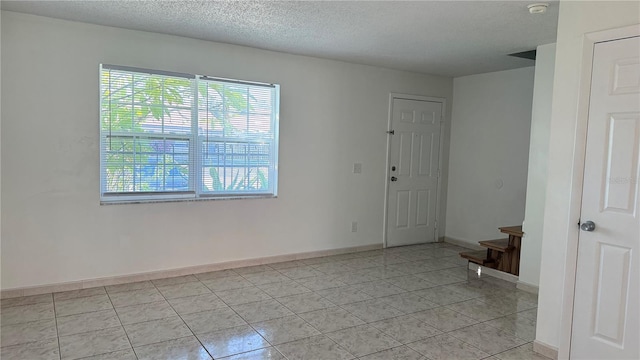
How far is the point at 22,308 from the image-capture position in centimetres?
322

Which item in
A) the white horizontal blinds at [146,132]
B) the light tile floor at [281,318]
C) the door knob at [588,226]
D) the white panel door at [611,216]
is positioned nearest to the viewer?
the white panel door at [611,216]

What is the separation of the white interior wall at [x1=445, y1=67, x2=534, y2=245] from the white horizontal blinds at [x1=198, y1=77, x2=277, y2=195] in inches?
109

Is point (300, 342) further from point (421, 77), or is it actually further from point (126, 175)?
point (421, 77)

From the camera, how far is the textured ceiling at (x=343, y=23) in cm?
302

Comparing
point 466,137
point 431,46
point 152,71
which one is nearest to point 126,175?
point 152,71

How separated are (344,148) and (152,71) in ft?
7.65

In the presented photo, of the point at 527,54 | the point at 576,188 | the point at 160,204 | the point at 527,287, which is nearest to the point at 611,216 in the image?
the point at 576,188

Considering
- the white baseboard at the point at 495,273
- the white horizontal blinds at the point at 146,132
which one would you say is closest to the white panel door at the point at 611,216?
the white baseboard at the point at 495,273

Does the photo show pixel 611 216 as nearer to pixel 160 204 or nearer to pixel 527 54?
pixel 527 54

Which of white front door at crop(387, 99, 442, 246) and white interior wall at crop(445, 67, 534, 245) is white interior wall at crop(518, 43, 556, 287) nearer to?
white interior wall at crop(445, 67, 534, 245)

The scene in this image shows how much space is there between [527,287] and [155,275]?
3.62 m

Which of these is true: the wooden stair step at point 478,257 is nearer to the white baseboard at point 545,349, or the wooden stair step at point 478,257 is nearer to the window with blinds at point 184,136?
the white baseboard at point 545,349

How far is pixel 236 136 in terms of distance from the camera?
4402mm

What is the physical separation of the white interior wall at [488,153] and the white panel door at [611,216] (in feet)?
8.74
